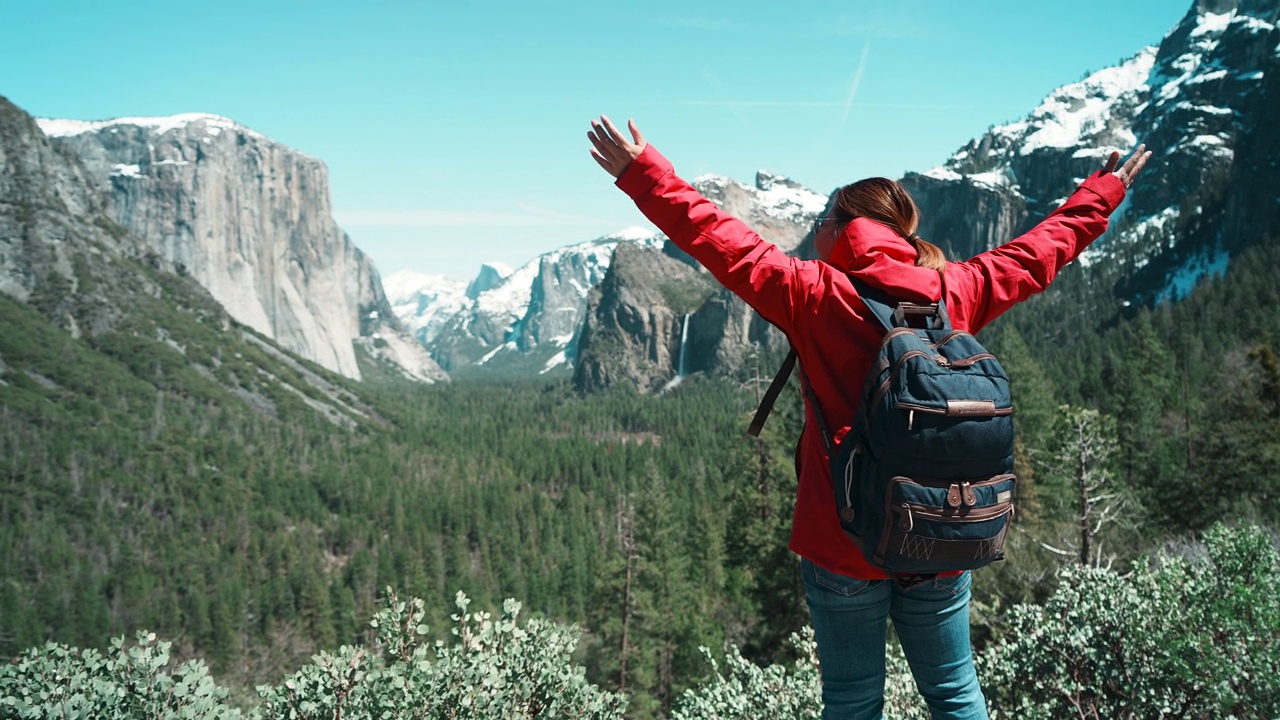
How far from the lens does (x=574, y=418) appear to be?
122438mm

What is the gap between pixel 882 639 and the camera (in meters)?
2.29

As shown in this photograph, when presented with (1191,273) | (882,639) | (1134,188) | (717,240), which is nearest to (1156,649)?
(882,639)

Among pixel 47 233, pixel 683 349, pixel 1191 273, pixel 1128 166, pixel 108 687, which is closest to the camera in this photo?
pixel 108 687

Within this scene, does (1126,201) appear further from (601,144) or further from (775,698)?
(601,144)

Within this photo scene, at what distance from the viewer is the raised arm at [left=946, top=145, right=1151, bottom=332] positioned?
2.29m

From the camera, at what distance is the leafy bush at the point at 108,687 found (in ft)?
8.41

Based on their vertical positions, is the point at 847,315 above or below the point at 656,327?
above

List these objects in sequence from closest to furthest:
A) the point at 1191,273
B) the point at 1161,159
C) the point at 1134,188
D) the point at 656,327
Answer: the point at 1191,273 < the point at 1161,159 < the point at 1134,188 < the point at 656,327

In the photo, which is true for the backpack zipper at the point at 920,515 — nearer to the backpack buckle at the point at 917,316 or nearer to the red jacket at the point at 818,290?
the red jacket at the point at 818,290

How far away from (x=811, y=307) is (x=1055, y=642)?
344 cm

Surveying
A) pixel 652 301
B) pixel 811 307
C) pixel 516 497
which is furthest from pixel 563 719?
pixel 652 301

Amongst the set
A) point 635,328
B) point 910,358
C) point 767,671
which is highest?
point 910,358

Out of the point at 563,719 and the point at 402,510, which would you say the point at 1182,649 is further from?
the point at 402,510

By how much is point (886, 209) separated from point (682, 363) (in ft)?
502
